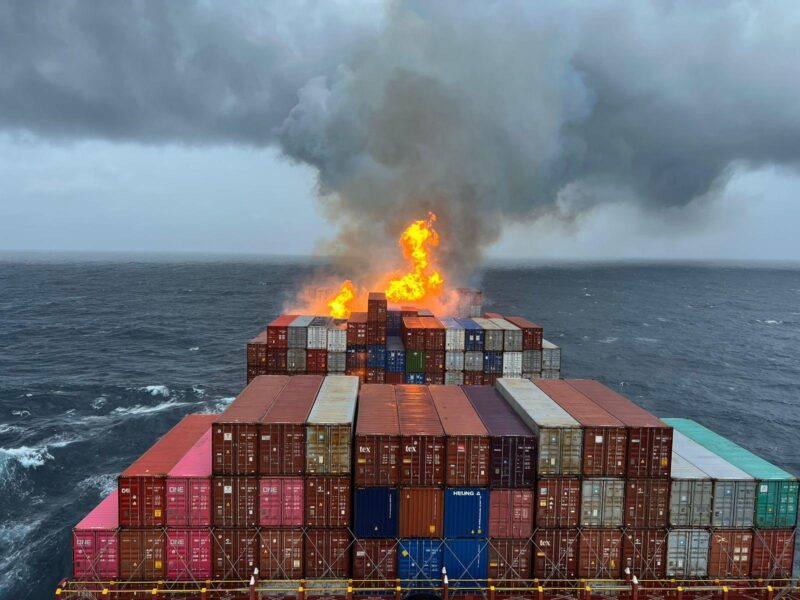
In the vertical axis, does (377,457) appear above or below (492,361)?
below

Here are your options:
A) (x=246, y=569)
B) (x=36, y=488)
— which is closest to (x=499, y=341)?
(x=246, y=569)

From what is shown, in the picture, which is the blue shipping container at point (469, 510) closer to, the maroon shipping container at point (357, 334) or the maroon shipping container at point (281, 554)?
the maroon shipping container at point (281, 554)

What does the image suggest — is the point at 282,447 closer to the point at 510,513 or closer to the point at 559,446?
the point at 510,513

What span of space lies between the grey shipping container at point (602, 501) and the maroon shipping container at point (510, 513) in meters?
3.44

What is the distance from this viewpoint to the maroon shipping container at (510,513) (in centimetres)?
3156

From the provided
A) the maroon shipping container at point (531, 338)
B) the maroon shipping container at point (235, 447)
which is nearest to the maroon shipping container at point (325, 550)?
the maroon shipping container at point (235, 447)

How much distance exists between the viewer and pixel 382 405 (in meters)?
37.1

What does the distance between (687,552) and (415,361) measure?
1333 inches

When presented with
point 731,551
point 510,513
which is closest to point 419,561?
point 510,513

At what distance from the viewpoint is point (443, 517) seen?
31.5 meters

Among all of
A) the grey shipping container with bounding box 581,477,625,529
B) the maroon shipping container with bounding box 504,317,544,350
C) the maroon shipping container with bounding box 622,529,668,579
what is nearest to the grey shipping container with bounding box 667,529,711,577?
the maroon shipping container with bounding box 622,529,668,579

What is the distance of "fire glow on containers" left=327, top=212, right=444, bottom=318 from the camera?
4599 inches

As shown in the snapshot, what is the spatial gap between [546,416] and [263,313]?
427ft

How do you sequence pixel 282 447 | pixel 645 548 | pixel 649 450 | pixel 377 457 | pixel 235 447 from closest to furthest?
pixel 235 447, pixel 282 447, pixel 377 457, pixel 649 450, pixel 645 548
